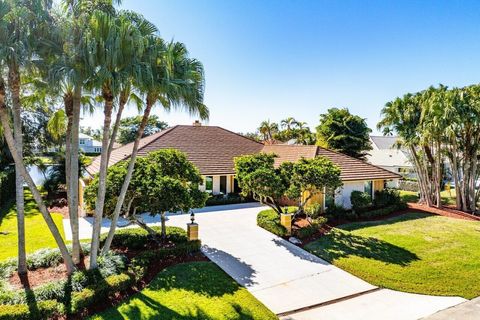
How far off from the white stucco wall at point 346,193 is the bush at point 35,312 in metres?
17.5

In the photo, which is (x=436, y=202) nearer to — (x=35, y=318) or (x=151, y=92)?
(x=151, y=92)

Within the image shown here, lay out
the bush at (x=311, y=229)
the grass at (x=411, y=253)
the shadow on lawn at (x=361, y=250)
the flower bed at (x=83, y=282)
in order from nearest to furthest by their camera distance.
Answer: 1. the flower bed at (x=83, y=282)
2. the grass at (x=411, y=253)
3. the shadow on lawn at (x=361, y=250)
4. the bush at (x=311, y=229)

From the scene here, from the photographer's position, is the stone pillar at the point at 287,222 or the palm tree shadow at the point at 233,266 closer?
the palm tree shadow at the point at 233,266

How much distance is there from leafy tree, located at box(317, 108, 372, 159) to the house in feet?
25.7

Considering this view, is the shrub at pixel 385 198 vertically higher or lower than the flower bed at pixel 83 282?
higher

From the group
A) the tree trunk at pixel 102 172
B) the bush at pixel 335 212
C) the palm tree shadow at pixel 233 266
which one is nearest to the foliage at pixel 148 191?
the tree trunk at pixel 102 172

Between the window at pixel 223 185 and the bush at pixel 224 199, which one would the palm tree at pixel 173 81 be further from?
the window at pixel 223 185

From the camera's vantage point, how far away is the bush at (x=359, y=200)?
1969 cm

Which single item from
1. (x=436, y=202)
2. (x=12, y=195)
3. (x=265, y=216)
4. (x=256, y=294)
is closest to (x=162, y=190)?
(x=256, y=294)

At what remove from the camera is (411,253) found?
13.6 metres

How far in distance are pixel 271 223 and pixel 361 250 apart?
15.9ft

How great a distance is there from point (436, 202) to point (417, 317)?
2079cm

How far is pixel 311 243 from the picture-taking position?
14539 millimetres

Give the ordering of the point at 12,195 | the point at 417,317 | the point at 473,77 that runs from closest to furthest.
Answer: the point at 417,317, the point at 473,77, the point at 12,195
